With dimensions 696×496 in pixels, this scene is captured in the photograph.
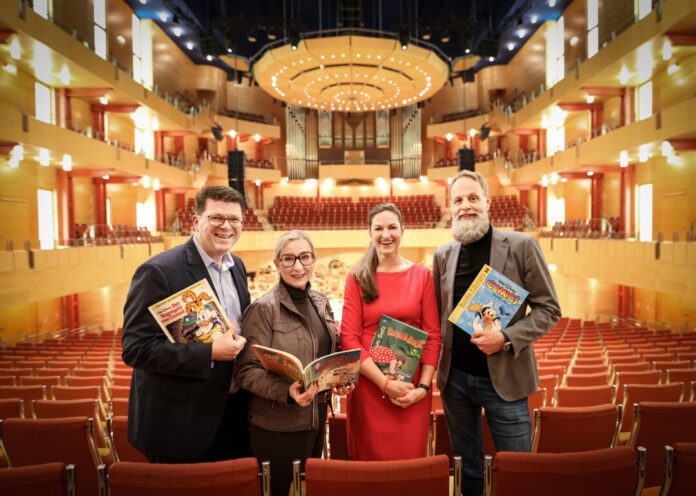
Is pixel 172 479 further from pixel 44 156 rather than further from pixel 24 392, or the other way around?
pixel 44 156

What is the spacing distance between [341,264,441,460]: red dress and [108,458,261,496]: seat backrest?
0.81m

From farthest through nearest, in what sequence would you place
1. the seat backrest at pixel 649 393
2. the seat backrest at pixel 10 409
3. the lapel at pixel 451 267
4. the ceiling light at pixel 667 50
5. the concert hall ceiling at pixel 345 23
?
1. the concert hall ceiling at pixel 345 23
2. the ceiling light at pixel 667 50
3. the seat backrest at pixel 649 393
4. the seat backrest at pixel 10 409
5. the lapel at pixel 451 267

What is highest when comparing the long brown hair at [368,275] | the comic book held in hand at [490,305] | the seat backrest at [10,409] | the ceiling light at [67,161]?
the ceiling light at [67,161]

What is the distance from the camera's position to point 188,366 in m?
1.90

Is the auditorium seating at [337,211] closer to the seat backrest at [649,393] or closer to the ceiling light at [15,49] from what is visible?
the ceiling light at [15,49]

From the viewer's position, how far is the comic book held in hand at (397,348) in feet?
7.07

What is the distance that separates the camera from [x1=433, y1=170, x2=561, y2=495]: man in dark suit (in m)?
Answer: 2.16

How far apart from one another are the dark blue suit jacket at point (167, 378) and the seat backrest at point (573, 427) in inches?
74.4

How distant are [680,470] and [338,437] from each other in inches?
66.5

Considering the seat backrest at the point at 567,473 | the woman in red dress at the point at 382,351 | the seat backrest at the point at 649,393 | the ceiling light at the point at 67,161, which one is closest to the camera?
the seat backrest at the point at 567,473

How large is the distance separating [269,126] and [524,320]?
2084 cm

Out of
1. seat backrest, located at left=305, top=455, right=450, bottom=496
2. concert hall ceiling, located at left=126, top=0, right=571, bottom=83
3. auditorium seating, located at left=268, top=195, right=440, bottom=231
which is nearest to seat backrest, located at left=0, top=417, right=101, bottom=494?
seat backrest, located at left=305, top=455, right=450, bottom=496

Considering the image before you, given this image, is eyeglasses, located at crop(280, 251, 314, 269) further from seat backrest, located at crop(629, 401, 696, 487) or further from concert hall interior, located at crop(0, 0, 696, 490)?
concert hall interior, located at crop(0, 0, 696, 490)

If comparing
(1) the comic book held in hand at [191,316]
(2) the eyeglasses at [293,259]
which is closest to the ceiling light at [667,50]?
(2) the eyeglasses at [293,259]
